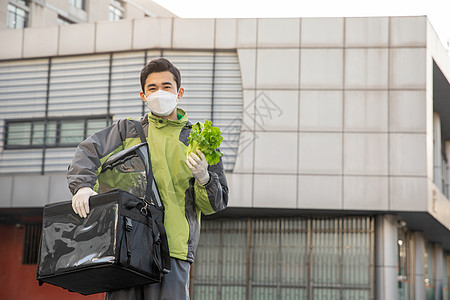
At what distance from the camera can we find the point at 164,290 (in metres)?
3.81

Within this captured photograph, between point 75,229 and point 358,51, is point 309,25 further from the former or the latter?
point 75,229

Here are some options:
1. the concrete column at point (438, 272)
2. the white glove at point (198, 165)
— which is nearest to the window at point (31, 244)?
the concrete column at point (438, 272)

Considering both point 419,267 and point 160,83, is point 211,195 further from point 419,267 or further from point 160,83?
point 419,267

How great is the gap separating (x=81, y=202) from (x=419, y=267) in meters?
22.2

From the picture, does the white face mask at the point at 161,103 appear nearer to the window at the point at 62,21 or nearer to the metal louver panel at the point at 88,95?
the metal louver panel at the point at 88,95

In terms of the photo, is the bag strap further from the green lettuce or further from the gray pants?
the green lettuce

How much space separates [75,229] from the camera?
369cm

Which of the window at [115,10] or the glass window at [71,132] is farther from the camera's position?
the window at [115,10]

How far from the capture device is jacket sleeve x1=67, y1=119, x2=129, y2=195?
3.82m

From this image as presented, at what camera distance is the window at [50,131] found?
65.8 ft

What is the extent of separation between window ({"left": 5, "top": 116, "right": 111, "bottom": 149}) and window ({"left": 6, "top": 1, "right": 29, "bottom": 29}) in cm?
1817

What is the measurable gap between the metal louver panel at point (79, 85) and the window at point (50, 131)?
0.70 feet

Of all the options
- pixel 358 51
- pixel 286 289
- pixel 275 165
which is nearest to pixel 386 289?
pixel 286 289

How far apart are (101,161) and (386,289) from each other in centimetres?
1606
